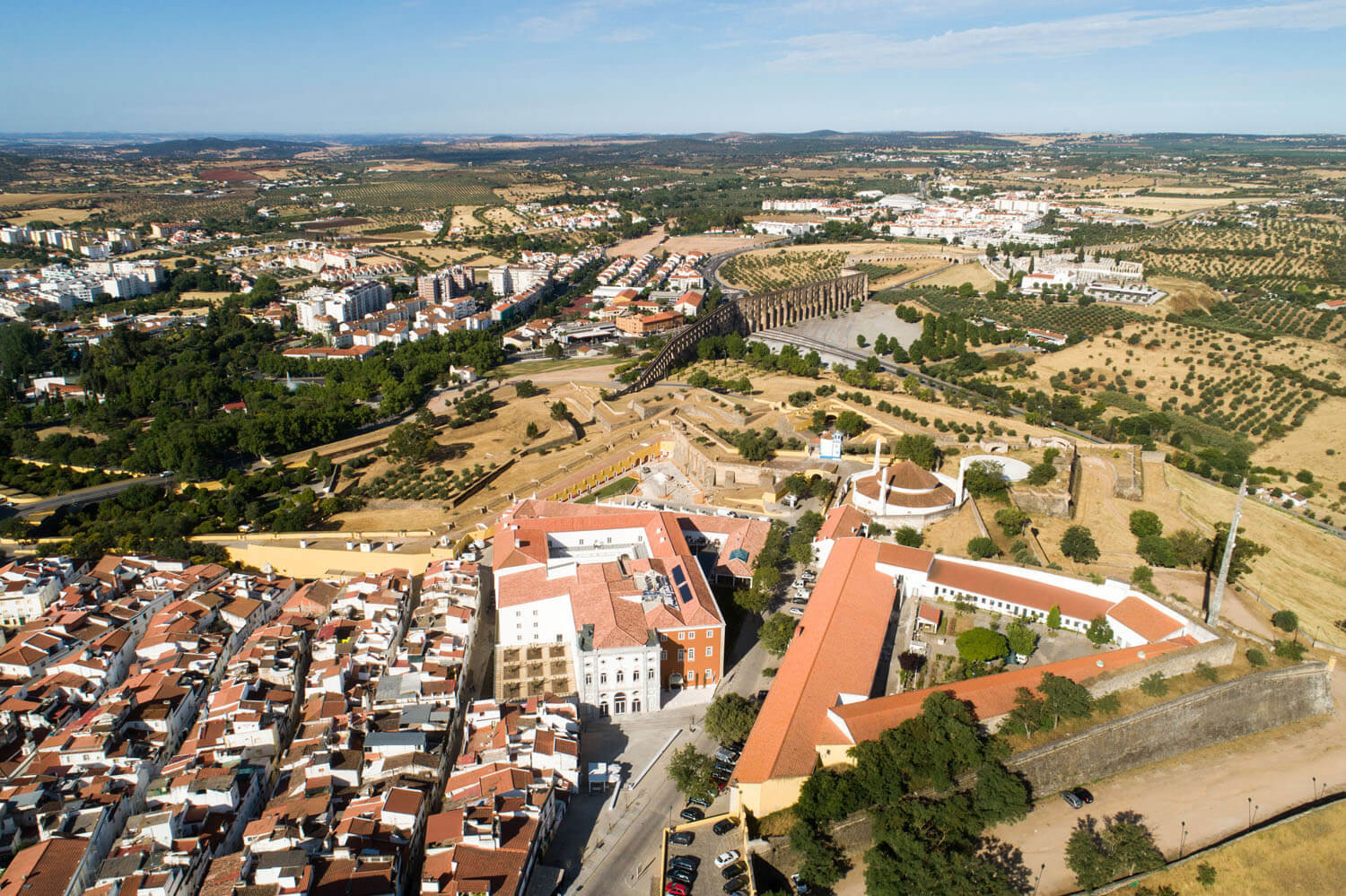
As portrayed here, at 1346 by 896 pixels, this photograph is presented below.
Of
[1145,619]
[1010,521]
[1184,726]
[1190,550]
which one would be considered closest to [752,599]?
[1010,521]

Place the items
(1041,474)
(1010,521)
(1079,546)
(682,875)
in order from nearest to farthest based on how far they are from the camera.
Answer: (682,875) → (1079,546) → (1010,521) → (1041,474)

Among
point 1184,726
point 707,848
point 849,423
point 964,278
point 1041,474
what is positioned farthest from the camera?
point 964,278

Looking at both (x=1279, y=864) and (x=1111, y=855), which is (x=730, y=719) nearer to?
(x=1111, y=855)

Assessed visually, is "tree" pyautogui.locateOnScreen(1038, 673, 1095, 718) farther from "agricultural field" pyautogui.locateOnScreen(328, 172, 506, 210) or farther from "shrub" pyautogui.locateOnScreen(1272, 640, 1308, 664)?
"agricultural field" pyautogui.locateOnScreen(328, 172, 506, 210)

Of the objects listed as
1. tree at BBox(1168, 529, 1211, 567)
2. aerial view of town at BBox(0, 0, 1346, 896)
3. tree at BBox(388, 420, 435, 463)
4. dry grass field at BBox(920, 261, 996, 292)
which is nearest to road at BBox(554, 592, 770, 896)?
aerial view of town at BBox(0, 0, 1346, 896)

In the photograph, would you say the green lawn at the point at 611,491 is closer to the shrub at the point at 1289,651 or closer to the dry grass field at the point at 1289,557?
the dry grass field at the point at 1289,557

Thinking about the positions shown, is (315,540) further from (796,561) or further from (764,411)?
(764,411)
